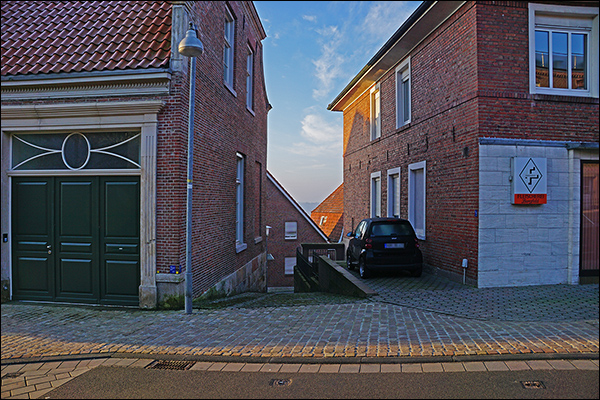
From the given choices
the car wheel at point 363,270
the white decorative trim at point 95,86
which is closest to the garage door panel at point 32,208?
the white decorative trim at point 95,86

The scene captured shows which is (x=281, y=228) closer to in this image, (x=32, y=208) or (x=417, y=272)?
(x=417, y=272)

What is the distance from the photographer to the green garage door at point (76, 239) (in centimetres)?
829

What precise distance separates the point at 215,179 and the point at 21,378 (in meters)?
6.18

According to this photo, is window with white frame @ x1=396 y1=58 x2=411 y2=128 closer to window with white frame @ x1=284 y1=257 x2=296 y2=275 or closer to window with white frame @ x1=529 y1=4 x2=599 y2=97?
window with white frame @ x1=529 y1=4 x2=599 y2=97

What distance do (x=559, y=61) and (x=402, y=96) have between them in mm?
5552

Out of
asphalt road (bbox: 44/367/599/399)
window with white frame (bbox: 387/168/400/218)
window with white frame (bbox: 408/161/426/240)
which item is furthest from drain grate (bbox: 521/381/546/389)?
window with white frame (bbox: 387/168/400/218)

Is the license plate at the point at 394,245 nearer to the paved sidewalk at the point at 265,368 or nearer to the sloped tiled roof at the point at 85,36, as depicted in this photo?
the paved sidewalk at the point at 265,368

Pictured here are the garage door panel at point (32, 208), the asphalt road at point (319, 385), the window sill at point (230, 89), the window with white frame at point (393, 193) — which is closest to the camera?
the asphalt road at point (319, 385)

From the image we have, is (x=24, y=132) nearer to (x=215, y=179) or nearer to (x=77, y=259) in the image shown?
(x=77, y=259)

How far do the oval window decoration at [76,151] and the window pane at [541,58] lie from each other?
32.6ft

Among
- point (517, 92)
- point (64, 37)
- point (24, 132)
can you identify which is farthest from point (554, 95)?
point (24, 132)

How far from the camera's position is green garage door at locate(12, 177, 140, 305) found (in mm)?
8289

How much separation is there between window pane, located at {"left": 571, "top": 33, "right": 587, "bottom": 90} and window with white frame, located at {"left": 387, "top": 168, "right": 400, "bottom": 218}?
6044mm

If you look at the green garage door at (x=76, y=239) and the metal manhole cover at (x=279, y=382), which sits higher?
the green garage door at (x=76, y=239)
